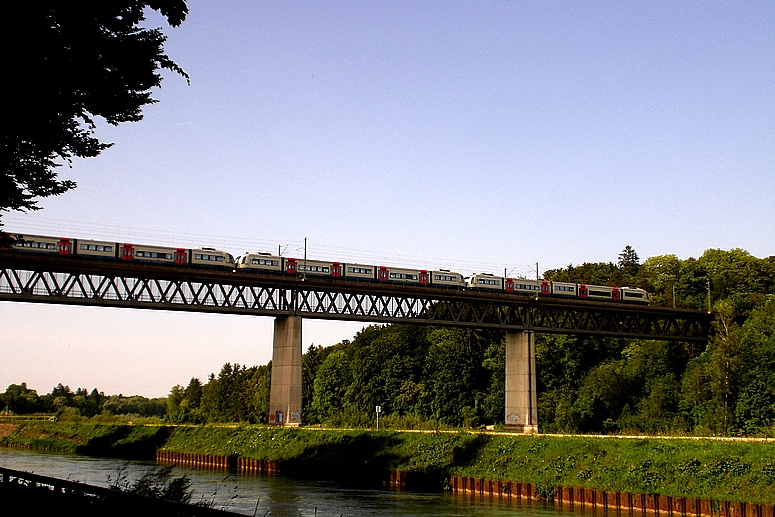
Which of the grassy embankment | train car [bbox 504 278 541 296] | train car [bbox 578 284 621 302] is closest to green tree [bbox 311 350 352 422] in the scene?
the grassy embankment

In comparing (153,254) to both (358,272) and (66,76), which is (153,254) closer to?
(358,272)

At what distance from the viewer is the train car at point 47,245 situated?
67.0m

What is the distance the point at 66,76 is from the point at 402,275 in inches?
2446

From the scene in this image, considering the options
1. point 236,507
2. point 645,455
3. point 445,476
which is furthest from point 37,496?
point 445,476

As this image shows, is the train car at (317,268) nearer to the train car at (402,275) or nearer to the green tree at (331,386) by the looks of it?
the train car at (402,275)

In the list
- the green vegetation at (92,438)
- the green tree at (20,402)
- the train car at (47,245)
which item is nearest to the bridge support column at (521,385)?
the green vegetation at (92,438)

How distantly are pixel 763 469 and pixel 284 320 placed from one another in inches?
1759

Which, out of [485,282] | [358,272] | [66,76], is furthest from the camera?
[485,282]

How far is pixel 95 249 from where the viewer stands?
70250 millimetres

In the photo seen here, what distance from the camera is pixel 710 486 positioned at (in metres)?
41.6

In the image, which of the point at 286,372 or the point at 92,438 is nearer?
the point at 286,372

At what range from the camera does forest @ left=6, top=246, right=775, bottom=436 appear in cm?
7381

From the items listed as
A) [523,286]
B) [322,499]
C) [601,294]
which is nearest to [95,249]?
[322,499]

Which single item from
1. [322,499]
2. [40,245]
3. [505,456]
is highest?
[40,245]
